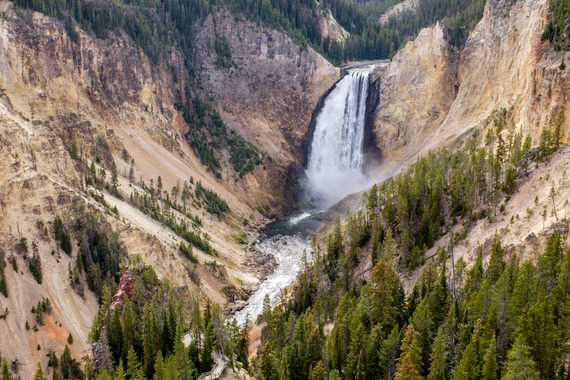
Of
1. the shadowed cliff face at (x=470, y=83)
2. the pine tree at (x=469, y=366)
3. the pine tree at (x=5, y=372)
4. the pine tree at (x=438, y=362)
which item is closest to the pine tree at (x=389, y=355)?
the pine tree at (x=438, y=362)

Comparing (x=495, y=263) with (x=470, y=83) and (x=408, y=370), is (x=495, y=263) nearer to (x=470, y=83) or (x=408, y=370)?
(x=408, y=370)

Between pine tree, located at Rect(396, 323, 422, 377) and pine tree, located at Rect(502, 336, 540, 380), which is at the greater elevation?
pine tree, located at Rect(502, 336, 540, 380)

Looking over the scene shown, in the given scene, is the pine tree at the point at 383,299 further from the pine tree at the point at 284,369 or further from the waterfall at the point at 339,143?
the waterfall at the point at 339,143

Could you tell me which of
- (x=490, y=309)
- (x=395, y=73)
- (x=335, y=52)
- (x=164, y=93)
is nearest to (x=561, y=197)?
(x=490, y=309)

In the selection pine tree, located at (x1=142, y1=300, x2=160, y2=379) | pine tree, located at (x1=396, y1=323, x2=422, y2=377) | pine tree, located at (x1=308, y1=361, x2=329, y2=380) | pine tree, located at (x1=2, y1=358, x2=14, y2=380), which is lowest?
pine tree, located at (x1=2, y1=358, x2=14, y2=380)

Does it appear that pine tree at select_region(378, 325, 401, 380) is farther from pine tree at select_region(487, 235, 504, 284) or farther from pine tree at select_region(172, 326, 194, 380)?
pine tree at select_region(172, 326, 194, 380)

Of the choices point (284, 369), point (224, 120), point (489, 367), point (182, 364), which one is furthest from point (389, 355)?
point (224, 120)

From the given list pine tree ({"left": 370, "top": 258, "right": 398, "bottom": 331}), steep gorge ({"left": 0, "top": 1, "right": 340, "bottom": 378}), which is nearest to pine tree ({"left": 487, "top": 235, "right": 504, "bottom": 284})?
pine tree ({"left": 370, "top": 258, "right": 398, "bottom": 331})
